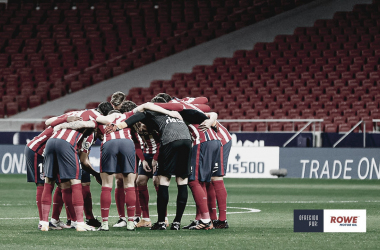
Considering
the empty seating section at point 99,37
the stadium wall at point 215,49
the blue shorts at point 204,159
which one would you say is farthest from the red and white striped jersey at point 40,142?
the empty seating section at point 99,37

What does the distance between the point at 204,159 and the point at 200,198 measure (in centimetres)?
53

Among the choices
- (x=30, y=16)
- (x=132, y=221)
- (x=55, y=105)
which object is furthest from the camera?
(x=30, y=16)

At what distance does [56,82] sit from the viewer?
95.1 ft

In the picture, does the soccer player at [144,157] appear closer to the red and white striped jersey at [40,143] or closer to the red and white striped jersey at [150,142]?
the red and white striped jersey at [150,142]

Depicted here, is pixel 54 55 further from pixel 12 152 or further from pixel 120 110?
pixel 120 110

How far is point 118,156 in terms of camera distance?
905 centimetres

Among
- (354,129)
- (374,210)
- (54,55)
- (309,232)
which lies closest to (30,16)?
(54,55)

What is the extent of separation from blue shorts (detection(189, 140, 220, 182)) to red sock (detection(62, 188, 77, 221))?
159 centimetres

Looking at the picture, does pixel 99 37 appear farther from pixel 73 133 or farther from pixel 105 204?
pixel 105 204

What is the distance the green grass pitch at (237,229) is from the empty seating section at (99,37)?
510 inches

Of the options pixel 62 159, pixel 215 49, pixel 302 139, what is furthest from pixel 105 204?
pixel 215 49

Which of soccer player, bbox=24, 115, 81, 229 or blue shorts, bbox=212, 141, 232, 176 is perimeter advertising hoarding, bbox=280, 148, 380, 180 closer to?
blue shorts, bbox=212, 141, 232, 176

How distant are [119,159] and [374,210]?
473 centimetres

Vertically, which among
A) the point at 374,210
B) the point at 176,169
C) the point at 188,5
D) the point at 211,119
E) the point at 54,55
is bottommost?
the point at 374,210
